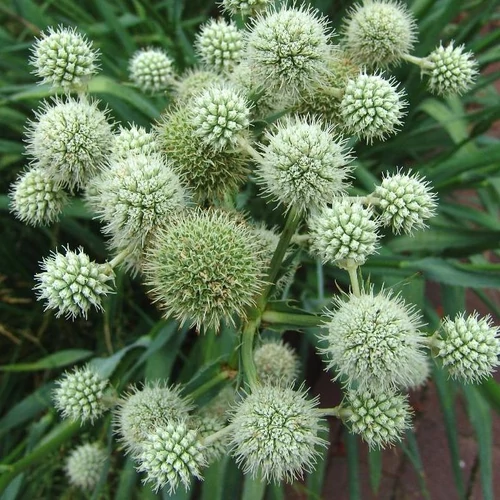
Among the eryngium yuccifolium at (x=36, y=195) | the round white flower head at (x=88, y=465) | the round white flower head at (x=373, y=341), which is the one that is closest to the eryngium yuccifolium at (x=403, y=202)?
the round white flower head at (x=373, y=341)

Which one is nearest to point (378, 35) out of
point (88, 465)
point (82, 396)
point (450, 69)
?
point (450, 69)

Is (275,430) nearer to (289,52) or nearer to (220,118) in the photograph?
(220,118)

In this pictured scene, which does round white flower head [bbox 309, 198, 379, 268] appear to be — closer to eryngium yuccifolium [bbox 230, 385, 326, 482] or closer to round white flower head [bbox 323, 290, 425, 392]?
round white flower head [bbox 323, 290, 425, 392]

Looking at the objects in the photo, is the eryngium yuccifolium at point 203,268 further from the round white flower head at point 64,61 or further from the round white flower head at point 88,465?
the round white flower head at point 88,465

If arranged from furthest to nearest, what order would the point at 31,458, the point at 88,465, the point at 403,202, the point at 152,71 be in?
the point at 88,465, the point at 152,71, the point at 31,458, the point at 403,202

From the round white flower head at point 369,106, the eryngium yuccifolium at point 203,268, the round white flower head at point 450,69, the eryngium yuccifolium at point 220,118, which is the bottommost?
the eryngium yuccifolium at point 203,268
